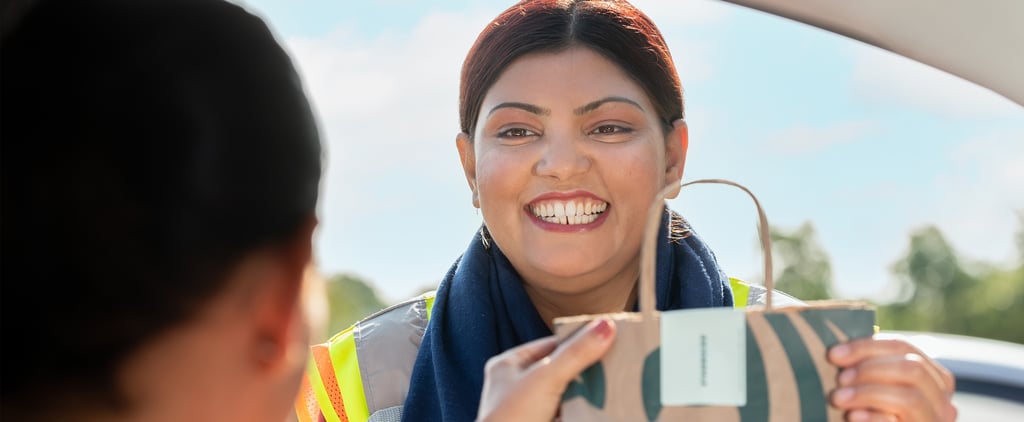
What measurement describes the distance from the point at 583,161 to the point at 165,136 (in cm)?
121

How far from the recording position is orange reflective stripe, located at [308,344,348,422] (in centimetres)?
225

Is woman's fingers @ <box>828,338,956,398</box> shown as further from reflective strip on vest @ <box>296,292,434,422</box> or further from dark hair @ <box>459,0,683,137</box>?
reflective strip on vest @ <box>296,292,434,422</box>

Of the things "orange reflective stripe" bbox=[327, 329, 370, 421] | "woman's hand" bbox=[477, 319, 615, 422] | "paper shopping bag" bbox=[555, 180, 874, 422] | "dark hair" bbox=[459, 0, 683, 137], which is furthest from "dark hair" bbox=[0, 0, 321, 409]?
"orange reflective stripe" bbox=[327, 329, 370, 421]

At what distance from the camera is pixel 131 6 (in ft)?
3.13

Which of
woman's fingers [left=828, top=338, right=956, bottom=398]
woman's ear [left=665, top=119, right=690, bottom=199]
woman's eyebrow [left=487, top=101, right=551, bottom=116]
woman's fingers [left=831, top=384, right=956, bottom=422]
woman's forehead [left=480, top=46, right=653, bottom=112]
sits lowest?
woman's fingers [left=831, top=384, right=956, bottom=422]

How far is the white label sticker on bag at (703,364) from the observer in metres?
1.39

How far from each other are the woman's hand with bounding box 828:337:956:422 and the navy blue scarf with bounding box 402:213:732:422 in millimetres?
734

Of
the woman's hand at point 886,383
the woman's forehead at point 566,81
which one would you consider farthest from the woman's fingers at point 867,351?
the woman's forehead at point 566,81

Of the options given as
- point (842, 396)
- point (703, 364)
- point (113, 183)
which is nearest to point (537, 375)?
point (703, 364)

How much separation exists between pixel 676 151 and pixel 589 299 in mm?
375

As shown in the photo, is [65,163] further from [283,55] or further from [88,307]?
[283,55]

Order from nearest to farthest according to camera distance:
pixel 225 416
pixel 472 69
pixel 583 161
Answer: pixel 225 416
pixel 583 161
pixel 472 69

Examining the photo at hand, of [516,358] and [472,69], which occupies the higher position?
[472,69]

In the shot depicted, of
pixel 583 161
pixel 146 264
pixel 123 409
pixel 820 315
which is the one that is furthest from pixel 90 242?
pixel 583 161
